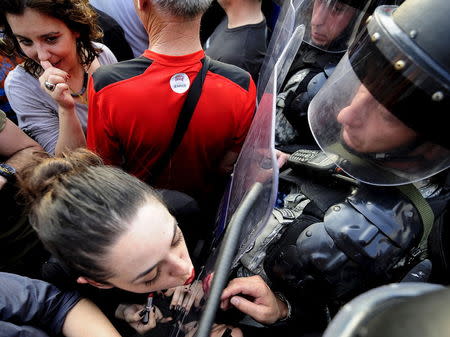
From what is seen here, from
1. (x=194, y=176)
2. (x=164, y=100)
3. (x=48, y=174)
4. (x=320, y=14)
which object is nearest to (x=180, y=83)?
(x=164, y=100)

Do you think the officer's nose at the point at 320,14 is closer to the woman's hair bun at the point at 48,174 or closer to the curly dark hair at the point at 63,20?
the curly dark hair at the point at 63,20

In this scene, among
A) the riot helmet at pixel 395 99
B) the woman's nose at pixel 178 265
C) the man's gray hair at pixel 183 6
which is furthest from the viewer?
the man's gray hair at pixel 183 6

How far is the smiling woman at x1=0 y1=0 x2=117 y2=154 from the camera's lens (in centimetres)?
174

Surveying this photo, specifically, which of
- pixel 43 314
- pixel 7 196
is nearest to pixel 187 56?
pixel 7 196

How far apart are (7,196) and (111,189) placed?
0.81 meters

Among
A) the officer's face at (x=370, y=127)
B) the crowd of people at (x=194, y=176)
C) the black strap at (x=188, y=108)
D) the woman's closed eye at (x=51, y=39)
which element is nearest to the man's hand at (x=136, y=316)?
the crowd of people at (x=194, y=176)

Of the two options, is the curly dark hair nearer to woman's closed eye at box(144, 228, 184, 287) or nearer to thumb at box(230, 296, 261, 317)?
woman's closed eye at box(144, 228, 184, 287)

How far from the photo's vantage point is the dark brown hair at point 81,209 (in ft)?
3.57

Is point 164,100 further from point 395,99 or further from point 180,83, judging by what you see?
point 395,99

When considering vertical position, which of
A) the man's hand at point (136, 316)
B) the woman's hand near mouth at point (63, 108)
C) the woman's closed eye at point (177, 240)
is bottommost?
the man's hand at point (136, 316)

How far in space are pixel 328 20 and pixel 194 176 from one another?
149 cm

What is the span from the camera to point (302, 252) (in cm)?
122

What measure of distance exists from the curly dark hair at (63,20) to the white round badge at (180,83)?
0.89 metres

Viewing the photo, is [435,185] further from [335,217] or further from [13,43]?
[13,43]
